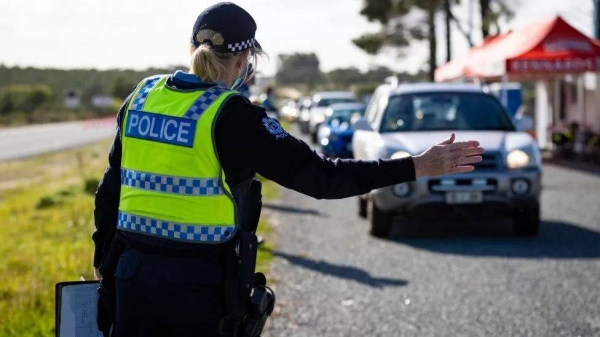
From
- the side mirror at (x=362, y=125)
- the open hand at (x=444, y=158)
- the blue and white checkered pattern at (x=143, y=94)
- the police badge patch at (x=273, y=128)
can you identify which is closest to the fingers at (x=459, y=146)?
the open hand at (x=444, y=158)

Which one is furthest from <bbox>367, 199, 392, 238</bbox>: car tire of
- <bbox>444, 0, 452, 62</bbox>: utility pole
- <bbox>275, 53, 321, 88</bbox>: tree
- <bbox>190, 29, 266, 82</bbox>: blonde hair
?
<bbox>275, 53, 321, 88</bbox>: tree

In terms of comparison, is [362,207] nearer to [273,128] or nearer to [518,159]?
[518,159]

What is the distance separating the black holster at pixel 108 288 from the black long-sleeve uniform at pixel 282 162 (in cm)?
42

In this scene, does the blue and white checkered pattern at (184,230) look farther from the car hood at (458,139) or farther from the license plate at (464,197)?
the license plate at (464,197)

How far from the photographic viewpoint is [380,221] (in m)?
10.9

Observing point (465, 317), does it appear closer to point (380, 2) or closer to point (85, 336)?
point (85, 336)

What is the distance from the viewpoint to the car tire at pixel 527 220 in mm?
10695

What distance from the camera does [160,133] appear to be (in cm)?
316

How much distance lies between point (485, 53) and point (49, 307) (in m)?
20.0

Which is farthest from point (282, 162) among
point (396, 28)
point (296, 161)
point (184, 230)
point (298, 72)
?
point (298, 72)

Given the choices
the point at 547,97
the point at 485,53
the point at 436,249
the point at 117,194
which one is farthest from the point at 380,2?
the point at 117,194

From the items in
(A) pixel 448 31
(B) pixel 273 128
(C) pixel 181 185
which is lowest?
(A) pixel 448 31

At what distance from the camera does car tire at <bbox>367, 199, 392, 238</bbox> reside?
10891 millimetres

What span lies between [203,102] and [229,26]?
26 cm
